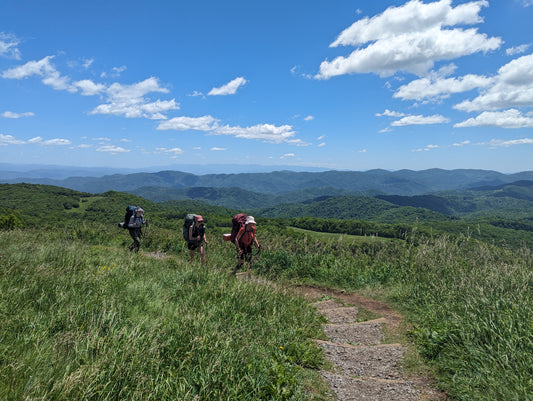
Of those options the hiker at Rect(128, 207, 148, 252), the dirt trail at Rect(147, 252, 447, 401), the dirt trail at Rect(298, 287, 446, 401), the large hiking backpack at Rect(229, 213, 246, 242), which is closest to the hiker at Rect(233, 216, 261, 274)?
the large hiking backpack at Rect(229, 213, 246, 242)

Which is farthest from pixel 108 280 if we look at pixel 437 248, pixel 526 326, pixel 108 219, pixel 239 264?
pixel 108 219

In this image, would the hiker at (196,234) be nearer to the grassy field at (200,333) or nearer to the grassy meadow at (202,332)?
the grassy meadow at (202,332)

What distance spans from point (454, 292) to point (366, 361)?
3.09 metres

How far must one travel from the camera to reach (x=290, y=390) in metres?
3.14

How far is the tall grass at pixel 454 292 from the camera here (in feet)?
11.3

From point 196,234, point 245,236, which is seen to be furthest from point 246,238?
point 196,234

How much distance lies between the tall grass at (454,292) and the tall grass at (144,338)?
1994 millimetres

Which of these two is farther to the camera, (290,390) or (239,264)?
(239,264)

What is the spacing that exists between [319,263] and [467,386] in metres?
6.58

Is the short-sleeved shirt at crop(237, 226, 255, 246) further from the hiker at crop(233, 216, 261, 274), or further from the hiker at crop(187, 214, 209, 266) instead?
the hiker at crop(187, 214, 209, 266)

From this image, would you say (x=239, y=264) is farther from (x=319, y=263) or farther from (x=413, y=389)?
(x=413, y=389)

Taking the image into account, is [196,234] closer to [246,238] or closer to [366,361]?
[246,238]

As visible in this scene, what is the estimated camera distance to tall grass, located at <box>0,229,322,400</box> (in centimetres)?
232

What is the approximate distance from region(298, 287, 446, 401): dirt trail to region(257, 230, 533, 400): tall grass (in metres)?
0.41
